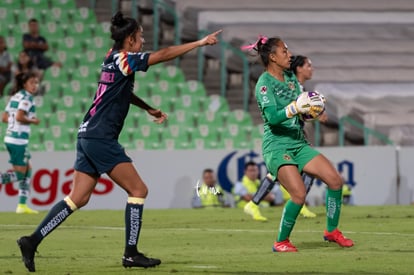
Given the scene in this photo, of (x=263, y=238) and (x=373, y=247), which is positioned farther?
(x=263, y=238)

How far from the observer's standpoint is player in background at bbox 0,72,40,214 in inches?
701

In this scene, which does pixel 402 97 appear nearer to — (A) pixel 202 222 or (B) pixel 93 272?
(A) pixel 202 222

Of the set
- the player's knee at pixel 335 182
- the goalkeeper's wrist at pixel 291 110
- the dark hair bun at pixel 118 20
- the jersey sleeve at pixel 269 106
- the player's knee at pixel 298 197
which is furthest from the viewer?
the player's knee at pixel 335 182

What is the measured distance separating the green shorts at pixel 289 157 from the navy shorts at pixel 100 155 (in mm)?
1917

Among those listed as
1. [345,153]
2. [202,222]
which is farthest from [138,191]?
[345,153]

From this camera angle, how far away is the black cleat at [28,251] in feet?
31.2

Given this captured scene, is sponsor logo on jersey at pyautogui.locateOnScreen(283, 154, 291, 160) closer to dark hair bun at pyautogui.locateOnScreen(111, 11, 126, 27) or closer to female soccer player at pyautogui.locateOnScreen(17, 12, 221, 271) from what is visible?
female soccer player at pyautogui.locateOnScreen(17, 12, 221, 271)

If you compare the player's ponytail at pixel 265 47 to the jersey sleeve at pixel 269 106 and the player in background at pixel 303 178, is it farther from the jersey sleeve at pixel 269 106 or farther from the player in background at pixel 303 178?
the player in background at pixel 303 178

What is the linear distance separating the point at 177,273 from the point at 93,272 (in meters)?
0.71

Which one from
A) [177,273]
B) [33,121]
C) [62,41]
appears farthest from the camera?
[62,41]

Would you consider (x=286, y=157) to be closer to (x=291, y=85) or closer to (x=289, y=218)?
(x=289, y=218)

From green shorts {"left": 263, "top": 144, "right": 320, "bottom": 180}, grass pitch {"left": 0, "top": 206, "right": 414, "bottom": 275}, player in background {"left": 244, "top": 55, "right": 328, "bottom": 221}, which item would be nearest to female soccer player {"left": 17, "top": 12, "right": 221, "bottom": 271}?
grass pitch {"left": 0, "top": 206, "right": 414, "bottom": 275}

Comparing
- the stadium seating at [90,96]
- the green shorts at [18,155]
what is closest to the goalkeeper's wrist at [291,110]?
the green shorts at [18,155]

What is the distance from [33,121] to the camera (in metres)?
17.6
